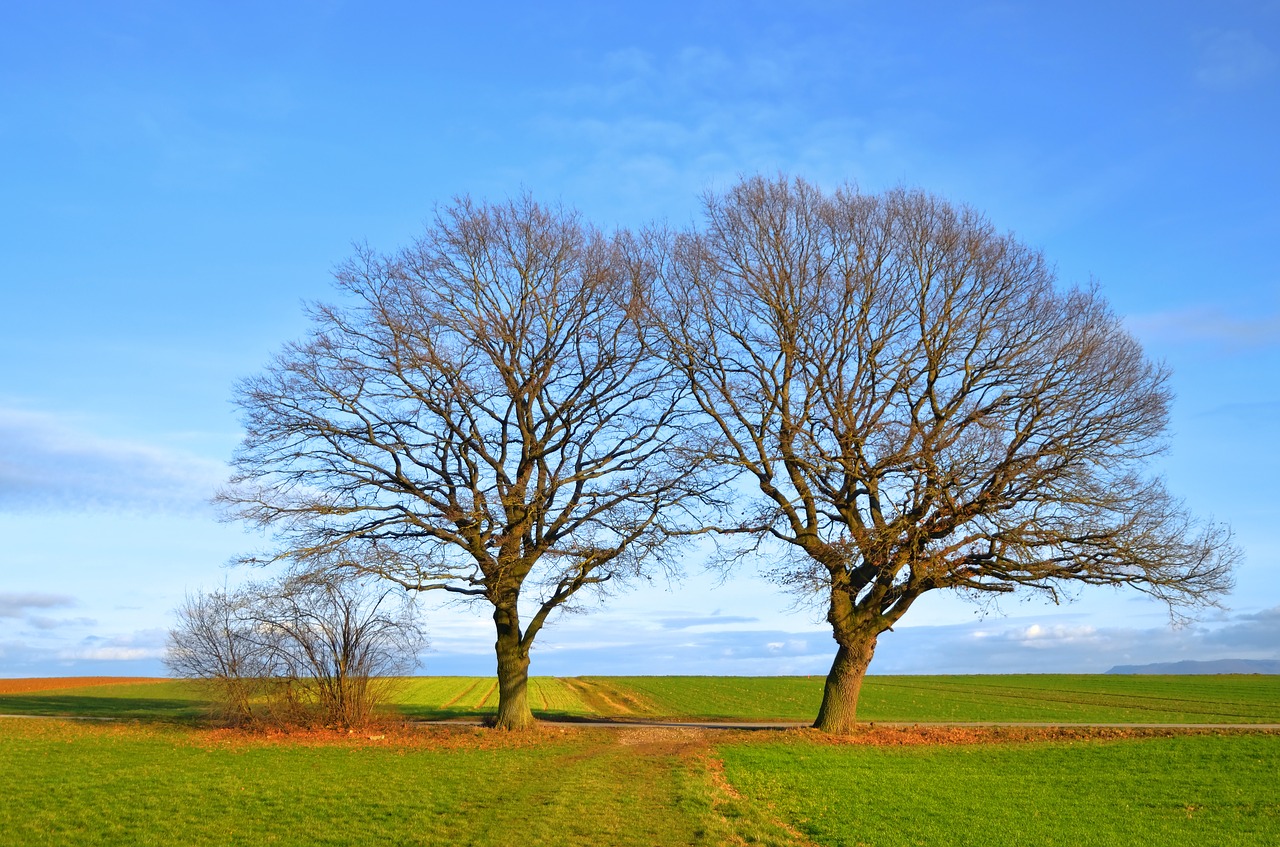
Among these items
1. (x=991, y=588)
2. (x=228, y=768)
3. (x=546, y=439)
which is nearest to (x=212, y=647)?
(x=228, y=768)

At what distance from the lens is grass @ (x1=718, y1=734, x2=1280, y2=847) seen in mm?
14406

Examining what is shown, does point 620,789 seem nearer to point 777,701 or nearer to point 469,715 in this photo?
point 469,715

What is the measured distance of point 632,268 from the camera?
2900 cm

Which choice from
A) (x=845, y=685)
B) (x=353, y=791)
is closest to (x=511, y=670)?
(x=845, y=685)

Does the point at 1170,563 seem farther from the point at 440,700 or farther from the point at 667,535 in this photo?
the point at 440,700

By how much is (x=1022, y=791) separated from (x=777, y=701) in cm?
3088

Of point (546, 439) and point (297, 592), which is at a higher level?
point (546, 439)

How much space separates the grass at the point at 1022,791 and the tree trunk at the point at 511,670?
6.94 meters

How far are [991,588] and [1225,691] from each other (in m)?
43.8

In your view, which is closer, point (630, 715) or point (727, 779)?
point (727, 779)

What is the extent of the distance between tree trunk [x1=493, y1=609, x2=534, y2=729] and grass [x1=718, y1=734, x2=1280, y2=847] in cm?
694

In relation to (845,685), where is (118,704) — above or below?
below

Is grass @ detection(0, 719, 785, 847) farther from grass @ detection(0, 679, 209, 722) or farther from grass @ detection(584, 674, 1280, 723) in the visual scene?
grass @ detection(584, 674, 1280, 723)

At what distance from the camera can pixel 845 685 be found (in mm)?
27516
